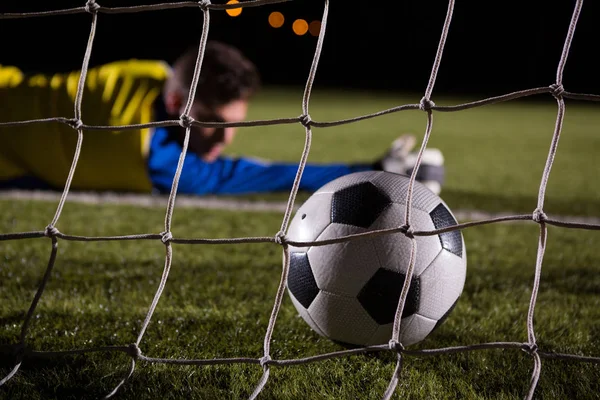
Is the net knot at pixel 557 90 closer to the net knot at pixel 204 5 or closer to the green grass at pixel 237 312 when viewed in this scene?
the green grass at pixel 237 312

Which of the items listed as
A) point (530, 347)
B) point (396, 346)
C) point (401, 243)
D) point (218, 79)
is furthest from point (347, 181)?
point (218, 79)

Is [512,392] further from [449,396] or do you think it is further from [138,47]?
[138,47]

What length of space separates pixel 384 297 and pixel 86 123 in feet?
7.67

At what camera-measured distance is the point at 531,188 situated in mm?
4328

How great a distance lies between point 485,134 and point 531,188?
148 inches

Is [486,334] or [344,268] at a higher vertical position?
[344,268]

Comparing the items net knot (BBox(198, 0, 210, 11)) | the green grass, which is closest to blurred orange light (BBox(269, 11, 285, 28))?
the green grass

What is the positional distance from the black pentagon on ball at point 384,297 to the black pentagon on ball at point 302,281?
5.5 inches

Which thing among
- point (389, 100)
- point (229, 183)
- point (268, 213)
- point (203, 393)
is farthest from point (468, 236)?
point (389, 100)

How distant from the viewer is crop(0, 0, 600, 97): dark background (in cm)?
1870

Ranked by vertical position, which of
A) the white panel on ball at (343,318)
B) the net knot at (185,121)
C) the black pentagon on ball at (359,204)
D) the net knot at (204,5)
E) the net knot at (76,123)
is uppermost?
the net knot at (204,5)

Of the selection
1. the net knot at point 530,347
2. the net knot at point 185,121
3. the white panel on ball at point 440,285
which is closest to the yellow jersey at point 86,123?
the net knot at point 185,121

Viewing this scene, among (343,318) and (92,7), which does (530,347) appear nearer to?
(343,318)

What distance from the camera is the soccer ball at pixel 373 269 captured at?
62.6 inches
